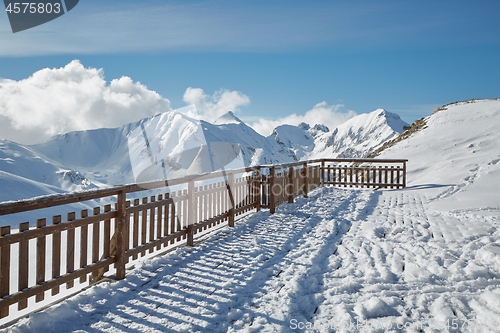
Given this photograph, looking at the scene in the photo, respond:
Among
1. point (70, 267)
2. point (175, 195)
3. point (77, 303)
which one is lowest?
point (77, 303)

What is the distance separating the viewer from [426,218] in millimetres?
8289

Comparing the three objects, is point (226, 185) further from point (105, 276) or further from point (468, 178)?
point (468, 178)

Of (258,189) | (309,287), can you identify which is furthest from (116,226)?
(258,189)

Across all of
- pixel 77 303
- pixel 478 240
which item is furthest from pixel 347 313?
pixel 478 240

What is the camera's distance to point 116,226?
4.56m

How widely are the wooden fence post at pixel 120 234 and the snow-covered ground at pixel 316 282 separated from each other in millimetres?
170

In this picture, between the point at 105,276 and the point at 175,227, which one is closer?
the point at 105,276

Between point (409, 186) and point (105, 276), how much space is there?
1435 cm

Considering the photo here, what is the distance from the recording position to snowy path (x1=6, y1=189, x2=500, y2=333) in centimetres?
329

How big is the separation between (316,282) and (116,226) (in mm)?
2680

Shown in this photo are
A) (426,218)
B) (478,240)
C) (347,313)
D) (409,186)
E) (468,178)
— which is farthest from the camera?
(409,186)

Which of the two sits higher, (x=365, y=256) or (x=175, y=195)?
(x=175, y=195)

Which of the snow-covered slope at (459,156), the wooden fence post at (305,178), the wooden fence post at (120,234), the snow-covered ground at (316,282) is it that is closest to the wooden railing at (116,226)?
the wooden fence post at (120,234)

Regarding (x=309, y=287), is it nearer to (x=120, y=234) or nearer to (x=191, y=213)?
(x=120, y=234)
